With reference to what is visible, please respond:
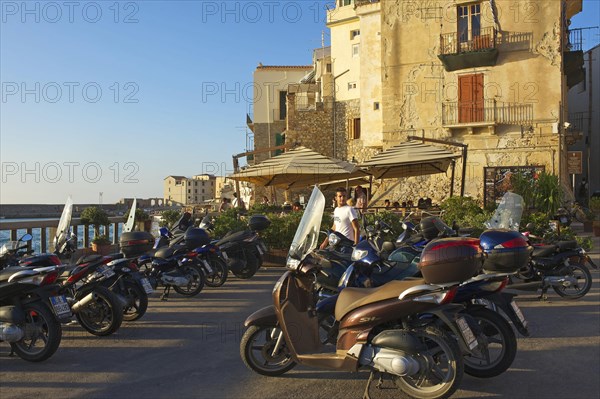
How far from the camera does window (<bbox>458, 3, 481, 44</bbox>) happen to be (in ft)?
77.3

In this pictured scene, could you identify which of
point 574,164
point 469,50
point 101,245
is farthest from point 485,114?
point 101,245

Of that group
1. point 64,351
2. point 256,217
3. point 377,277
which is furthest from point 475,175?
point 64,351

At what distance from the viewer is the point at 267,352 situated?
477cm

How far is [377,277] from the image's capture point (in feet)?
19.1

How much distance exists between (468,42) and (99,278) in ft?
68.4

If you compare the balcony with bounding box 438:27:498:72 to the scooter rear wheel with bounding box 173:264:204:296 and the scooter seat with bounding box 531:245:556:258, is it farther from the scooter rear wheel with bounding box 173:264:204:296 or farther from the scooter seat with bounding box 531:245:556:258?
the scooter rear wheel with bounding box 173:264:204:296

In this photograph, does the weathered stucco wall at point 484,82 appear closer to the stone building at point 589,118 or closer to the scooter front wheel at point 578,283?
the stone building at point 589,118

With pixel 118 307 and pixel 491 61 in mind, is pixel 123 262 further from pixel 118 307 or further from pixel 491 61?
pixel 491 61

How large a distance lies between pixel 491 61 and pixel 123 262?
20182mm

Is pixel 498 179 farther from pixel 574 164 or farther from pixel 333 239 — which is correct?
pixel 333 239

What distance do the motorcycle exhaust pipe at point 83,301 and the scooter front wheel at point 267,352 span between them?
230 cm

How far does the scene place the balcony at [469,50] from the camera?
2278cm

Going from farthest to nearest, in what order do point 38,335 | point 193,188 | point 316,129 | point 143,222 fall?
point 193,188
point 316,129
point 143,222
point 38,335

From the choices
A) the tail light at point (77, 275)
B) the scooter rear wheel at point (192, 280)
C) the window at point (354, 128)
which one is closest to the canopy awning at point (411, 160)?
the scooter rear wheel at point (192, 280)
